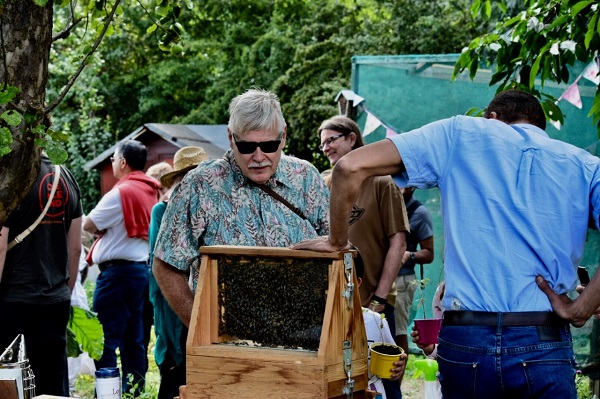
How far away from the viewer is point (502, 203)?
3.19 m

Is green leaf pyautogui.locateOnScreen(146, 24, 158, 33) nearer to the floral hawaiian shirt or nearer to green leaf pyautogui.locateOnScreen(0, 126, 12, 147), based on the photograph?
the floral hawaiian shirt

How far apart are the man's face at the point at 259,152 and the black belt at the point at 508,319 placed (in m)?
1.02

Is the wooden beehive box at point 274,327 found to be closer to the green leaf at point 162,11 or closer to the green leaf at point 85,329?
the green leaf at point 162,11

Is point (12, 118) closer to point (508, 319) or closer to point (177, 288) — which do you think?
point (177, 288)

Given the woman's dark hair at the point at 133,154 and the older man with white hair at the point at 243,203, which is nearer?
the older man with white hair at the point at 243,203

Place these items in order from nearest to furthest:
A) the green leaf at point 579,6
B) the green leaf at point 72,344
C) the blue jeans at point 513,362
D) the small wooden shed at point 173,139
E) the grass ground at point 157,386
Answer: the blue jeans at point 513,362 < the green leaf at point 579,6 < the green leaf at point 72,344 < the grass ground at point 157,386 < the small wooden shed at point 173,139

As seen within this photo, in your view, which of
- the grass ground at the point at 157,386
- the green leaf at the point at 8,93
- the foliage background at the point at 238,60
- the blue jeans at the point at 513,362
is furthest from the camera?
the foliage background at the point at 238,60

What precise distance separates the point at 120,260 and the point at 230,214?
397cm

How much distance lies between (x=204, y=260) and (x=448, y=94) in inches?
253

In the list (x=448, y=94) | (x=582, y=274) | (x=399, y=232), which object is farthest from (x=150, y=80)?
(x=582, y=274)

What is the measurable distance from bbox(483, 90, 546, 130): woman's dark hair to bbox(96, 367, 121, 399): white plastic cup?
1.92 metres

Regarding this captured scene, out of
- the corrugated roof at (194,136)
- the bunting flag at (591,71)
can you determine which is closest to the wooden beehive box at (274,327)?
the bunting flag at (591,71)

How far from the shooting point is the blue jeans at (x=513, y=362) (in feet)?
10.3

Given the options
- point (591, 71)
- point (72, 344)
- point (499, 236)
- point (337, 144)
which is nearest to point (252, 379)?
point (499, 236)
